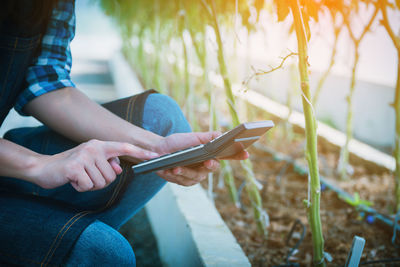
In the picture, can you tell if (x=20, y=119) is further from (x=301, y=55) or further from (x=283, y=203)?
(x=301, y=55)

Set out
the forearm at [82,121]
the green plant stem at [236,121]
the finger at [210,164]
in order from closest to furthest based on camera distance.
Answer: the finger at [210,164] → the forearm at [82,121] → the green plant stem at [236,121]

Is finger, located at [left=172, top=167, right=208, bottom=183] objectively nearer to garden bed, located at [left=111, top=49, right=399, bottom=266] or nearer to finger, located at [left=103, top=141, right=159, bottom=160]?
Result: finger, located at [left=103, top=141, right=159, bottom=160]

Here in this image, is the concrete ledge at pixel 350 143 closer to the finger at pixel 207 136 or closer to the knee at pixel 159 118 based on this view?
the knee at pixel 159 118


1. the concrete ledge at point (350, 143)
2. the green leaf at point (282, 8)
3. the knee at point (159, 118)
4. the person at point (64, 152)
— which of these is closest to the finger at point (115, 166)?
the person at point (64, 152)

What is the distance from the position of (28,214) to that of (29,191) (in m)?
0.16

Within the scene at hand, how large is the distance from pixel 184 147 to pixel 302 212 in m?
0.97

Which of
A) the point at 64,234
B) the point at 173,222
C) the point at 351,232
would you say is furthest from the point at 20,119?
the point at 351,232

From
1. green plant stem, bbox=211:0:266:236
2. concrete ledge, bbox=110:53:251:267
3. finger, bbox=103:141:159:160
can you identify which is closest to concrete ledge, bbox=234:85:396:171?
green plant stem, bbox=211:0:266:236

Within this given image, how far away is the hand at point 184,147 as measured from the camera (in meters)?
0.81

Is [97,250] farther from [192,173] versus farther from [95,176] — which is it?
[192,173]

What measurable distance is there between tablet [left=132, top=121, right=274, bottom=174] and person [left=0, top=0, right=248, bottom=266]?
6 centimetres

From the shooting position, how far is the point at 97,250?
2.32ft

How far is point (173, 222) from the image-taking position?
4.36 feet

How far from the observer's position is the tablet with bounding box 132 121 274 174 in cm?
65
